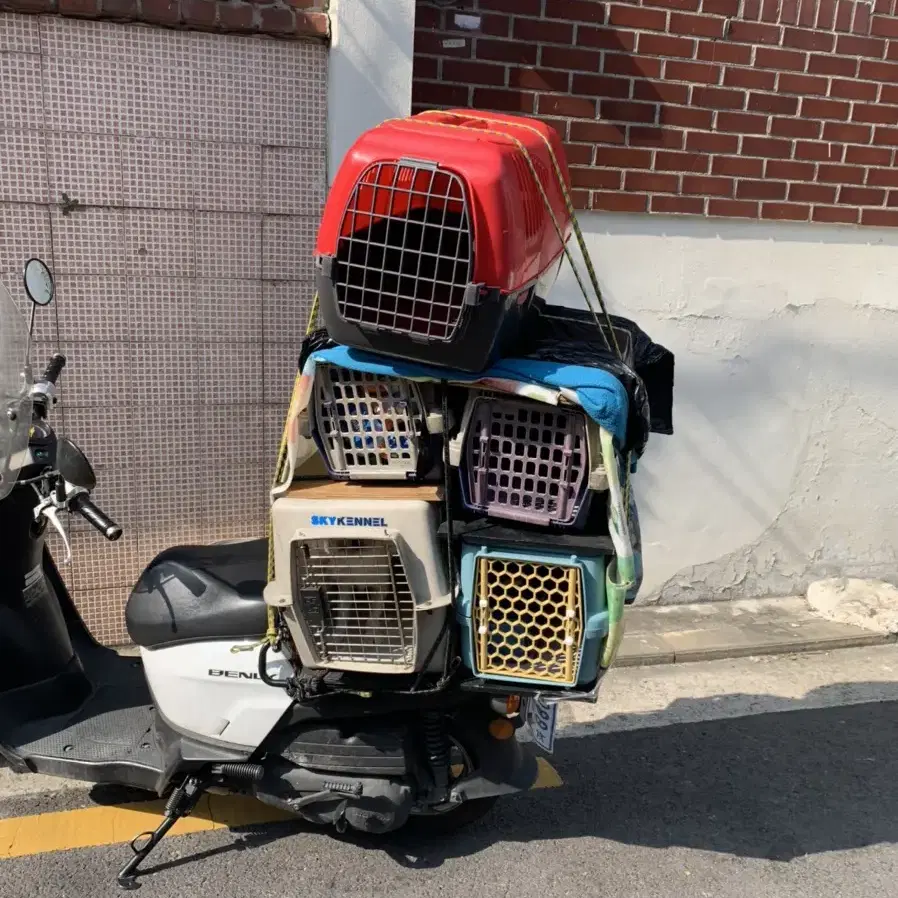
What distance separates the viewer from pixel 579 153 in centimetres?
409

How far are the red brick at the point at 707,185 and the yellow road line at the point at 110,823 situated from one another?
3.29 m

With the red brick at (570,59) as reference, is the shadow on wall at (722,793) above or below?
below

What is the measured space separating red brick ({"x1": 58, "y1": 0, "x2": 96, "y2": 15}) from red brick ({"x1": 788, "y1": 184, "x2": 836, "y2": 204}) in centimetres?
326

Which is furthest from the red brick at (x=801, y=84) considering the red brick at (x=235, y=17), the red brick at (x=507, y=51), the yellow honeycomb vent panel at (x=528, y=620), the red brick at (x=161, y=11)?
the yellow honeycomb vent panel at (x=528, y=620)

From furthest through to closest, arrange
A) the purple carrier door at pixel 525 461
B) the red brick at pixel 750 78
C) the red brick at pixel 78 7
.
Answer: the red brick at pixel 750 78, the red brick at pixel 78 7, the purple carrier door at pixel 525 461

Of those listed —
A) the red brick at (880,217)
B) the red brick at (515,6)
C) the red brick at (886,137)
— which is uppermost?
the red brick at (515,6)

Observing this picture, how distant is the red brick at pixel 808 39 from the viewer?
4.21 meters

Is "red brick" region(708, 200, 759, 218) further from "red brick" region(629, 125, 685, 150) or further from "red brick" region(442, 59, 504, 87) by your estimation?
"red brick" region(442, 59, 504, 87)

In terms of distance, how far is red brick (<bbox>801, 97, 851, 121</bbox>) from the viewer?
4.31 m

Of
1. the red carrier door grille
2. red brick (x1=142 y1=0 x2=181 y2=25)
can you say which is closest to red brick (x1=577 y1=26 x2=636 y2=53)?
red brick (x1=142 y1=0 x2=181 y2=25)

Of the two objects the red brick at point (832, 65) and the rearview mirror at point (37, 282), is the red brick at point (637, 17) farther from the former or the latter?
the rearview mirror at point (37, 282)

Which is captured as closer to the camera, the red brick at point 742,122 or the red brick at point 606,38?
the red brick at point 606,38

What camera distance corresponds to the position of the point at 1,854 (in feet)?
8.67

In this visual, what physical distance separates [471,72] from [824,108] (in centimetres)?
181
